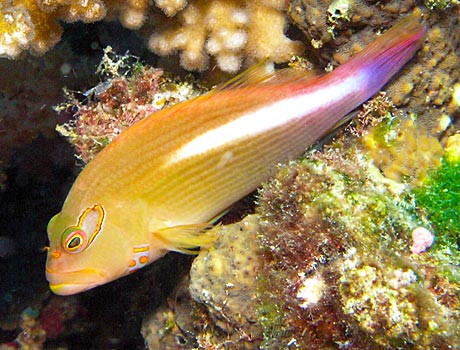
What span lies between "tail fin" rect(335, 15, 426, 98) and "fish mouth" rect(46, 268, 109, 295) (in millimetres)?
2341

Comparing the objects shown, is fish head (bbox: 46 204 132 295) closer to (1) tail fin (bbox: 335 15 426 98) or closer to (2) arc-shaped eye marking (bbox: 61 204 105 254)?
Answer: (2) arc-shaped eye marking (bbox: 61 204 105 254)

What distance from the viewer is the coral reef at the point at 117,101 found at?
3.76 m

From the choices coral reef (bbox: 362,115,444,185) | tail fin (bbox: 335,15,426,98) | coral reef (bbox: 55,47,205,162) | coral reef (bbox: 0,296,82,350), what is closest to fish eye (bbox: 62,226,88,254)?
coral reef (bbox: 55,47,205,162)

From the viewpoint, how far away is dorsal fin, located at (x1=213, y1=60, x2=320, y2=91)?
3.00 metres

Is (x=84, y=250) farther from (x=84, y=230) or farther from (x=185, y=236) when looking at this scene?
(x=185, y=236)

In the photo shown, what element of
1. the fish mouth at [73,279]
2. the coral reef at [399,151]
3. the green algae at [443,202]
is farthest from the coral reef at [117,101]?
the green algae at [443,202]

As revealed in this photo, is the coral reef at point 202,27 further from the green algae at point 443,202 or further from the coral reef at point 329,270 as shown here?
A: the green algae at point 443,202

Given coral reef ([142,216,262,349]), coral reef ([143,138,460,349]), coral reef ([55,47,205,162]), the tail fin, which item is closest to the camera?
coral reef ([143,138,460,349])

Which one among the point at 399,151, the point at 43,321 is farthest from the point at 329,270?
the point at 43,321

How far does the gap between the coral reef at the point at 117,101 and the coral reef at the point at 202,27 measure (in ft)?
1.08

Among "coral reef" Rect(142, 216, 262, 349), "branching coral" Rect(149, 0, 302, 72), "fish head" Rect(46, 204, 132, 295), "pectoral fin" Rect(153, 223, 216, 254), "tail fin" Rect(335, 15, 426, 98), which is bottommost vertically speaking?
"coral reef" Rect(142, 216, 262, 349)

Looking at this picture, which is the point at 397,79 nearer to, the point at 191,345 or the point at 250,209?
the point at 250,209

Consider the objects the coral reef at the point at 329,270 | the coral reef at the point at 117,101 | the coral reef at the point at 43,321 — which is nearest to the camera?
the coral reef at the point at 329,270

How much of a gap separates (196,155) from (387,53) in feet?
5.43
